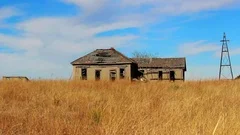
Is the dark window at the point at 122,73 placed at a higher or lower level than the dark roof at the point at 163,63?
lower

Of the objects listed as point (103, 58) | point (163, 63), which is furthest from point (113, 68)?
point (163, 63)

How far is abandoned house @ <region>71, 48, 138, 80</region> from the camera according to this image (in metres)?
44.8

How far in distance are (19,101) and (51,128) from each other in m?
3.49

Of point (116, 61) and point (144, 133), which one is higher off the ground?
point (116, 61)

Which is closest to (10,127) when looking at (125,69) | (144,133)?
(144,133)

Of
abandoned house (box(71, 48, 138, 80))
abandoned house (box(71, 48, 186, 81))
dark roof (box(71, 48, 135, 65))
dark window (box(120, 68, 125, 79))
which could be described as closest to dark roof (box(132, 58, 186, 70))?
abandoned house (box(71, 48, 186, 81))

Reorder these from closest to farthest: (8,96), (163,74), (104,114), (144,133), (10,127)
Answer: (144,133) < (10,127) < (104,114) < (8,96) < (163,74)

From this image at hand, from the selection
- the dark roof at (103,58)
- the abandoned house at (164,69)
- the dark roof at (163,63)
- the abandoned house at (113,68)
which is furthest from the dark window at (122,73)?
the dark roof at (163,63)

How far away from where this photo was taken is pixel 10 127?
432cm

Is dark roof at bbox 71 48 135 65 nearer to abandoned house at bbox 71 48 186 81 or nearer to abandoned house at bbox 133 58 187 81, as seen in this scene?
abandoned house at bbox 71 48 186 81

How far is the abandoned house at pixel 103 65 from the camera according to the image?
44.8 m

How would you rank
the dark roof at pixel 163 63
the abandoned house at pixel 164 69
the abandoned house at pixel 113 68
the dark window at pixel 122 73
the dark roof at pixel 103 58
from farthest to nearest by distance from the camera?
the dark roof at pixel 163 63
the abandoned house at pixel 164 69
the dark roof at pixel 103 58
the abandoned house at pixel 113 68
the dark window at pixel 122 73

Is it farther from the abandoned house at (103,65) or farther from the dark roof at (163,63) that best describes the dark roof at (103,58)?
the dark roof at (163,63)

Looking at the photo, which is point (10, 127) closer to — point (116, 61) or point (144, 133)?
point (144, 133)
